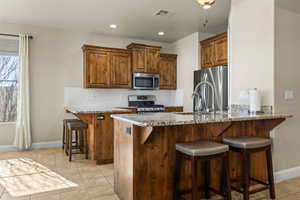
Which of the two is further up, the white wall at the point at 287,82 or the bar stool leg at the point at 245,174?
the white wall at the point at 287,82

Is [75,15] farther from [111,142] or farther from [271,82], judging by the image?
[271,82]

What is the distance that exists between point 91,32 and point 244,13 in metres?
3.46

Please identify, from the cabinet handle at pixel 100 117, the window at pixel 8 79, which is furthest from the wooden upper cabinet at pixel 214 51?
the window at pixel 8 79

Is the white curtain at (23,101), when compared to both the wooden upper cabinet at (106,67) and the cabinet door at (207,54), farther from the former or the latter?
the cabinet door at (207,54)

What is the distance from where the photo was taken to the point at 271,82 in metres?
2.70

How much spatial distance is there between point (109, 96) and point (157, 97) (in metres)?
1.37

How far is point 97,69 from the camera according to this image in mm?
4867

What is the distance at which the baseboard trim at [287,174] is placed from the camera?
2.79 meters

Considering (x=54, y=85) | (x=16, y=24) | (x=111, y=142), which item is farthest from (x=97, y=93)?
(x=16, y=24)

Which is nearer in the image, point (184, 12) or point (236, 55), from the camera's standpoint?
point (236, 55)

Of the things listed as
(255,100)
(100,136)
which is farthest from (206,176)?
Answer: (100,136)

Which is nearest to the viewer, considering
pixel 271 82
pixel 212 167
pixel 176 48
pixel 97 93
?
pixel 212 167

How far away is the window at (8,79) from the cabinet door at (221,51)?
14.1ft

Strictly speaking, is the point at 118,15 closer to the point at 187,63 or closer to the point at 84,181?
the point at 187,63
